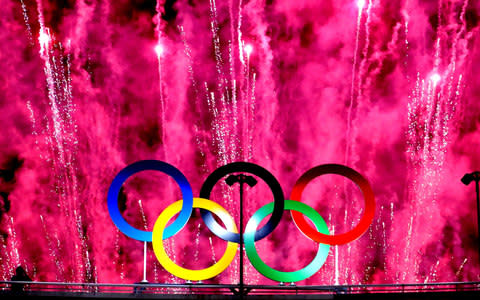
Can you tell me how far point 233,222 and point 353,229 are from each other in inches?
175

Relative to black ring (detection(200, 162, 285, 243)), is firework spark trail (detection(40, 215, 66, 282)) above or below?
below

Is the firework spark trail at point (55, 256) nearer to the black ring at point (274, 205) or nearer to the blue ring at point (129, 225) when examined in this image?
the blue ring at point (129, 225)

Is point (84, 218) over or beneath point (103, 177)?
beneath

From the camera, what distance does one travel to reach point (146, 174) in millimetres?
38562

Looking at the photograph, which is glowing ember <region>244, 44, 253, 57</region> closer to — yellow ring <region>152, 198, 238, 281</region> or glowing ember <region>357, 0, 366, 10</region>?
glowing ember <region>357, 0, 366, 10</region>

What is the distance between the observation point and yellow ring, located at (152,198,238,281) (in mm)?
21203

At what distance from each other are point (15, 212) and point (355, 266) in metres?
23.1

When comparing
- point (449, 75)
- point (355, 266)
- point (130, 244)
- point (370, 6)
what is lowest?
point (355, 266)

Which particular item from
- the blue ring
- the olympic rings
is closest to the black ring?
the olympic rings

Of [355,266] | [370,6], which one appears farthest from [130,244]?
[370,6]

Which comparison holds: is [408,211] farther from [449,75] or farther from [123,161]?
[123,161]

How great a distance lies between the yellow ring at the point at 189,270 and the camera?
21203 millimetres

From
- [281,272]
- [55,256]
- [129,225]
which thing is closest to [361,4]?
[281,272]

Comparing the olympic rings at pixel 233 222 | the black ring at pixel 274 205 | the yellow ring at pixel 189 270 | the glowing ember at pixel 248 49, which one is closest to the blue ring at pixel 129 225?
the olympic rings at pixel 233 222
